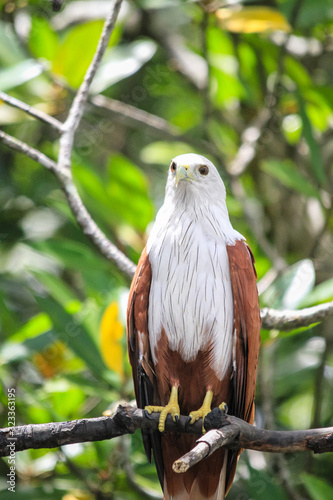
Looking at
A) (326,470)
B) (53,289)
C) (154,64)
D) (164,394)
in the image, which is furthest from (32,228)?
(326,470)

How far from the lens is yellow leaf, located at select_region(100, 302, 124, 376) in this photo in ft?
11.3

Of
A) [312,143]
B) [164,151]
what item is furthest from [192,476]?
[164,151]

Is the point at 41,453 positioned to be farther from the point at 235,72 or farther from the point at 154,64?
the point at 154,64

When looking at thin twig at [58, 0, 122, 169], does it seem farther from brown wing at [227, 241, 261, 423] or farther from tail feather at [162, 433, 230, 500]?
tail feather at [162, 433, 230, 500]

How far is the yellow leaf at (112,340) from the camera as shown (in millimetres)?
3459

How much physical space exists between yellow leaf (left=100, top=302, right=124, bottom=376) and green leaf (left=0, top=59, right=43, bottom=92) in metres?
1.42

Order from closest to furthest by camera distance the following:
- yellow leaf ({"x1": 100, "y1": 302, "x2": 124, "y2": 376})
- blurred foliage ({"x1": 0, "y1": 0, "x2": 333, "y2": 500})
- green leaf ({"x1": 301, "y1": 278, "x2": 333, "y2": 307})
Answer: green leaf ({"x1": 301, "y1": 278, "x2": 333, "y2": 307}) → yellow leaf ({"x1": 100, "y1": 302, "x2": 124, "y2": 376}) → blurred foliage ({"x1": 0, "y1": 0, "x2": 333, "y2": 500})

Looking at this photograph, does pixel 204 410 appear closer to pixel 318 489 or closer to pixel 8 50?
pixel 318 489

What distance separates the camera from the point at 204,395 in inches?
115

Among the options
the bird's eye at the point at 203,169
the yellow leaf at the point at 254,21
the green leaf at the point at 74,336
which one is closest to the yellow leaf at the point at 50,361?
the green leaf at the point at 74,336

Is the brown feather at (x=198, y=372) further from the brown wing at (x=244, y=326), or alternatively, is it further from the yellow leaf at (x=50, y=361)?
the yellow leaf at (x=50, y=361)

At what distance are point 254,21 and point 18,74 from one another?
163cm

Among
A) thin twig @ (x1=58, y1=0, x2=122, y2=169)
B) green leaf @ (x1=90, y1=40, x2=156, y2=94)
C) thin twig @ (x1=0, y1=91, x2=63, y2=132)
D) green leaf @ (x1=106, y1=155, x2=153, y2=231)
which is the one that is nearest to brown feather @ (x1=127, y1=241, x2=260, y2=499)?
thin twig @ (x1=58, y1=0, x2=122, y2=169)

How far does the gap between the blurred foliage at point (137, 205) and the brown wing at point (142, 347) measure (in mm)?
445
